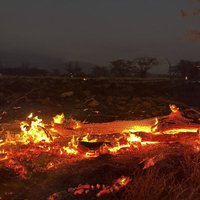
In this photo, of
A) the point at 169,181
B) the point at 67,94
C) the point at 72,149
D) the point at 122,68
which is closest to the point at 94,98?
the point at 67,94

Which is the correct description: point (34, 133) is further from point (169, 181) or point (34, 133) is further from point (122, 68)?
point (122, 68)

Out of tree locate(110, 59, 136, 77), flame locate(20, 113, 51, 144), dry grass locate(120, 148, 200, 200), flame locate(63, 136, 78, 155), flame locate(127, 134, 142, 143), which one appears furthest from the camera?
tree locate(110, 59, 136, 77)

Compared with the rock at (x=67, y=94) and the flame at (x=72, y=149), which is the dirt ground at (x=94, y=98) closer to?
the rock at (x=67, y=94)

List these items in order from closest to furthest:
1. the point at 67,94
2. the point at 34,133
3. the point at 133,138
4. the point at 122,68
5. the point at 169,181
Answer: the point at 169,181
the point at 133,138
the point at 34,133
the point at 67,94
the point at 122,68

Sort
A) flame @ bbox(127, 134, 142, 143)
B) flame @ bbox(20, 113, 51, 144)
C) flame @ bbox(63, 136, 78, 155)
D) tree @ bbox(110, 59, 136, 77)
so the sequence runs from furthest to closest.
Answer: tree @ bbox(110, 59, 136, 77) < flame @ bbox(20, 113, 51, 144) < flame @ bbox(127, 134, 142, 143) < flame @ bbox(63, 136, 78, 155)

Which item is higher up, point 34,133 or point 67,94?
point 34,133

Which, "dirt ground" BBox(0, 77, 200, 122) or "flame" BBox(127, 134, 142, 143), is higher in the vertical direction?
"flame" BBox(127, 134, 142, 143)

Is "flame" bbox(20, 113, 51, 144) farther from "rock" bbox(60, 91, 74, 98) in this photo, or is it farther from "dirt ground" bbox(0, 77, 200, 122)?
"rock" bbox(60, 91, 74, 98)

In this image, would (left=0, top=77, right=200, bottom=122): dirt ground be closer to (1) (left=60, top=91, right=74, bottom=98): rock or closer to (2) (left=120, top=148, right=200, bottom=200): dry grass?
(1) (left=60, top=91, right=74, bottom=98): rock

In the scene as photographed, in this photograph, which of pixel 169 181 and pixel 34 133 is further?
pixel 34 133

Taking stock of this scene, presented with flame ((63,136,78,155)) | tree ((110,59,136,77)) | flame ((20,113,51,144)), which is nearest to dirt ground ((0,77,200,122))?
flame ((20,113,51,144))

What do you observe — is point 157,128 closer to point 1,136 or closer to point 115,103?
point 1,136

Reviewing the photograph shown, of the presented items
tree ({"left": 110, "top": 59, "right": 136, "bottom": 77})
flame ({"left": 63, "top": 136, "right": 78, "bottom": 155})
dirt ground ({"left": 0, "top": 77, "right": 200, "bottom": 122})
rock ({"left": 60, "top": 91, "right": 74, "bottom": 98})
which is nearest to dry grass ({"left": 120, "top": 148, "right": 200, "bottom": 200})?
flame ({"left": 63, "top": 136, "right": 78, "bottom": 155})

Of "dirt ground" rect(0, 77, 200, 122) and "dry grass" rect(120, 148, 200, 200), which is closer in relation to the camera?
"dry grass" rect(120, 148, 200, 200)
